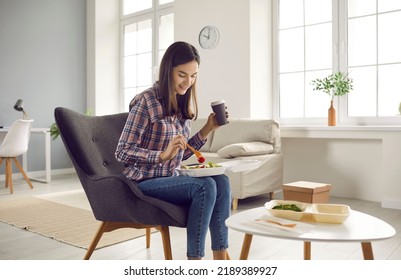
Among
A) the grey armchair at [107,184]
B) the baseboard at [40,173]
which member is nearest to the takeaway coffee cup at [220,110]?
the grey armchair at [107,184]

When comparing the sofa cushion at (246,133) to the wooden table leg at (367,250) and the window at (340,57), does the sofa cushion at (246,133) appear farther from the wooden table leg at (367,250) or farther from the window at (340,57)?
the wooden table leg at (367,250)

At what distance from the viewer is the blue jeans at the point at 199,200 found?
166cm

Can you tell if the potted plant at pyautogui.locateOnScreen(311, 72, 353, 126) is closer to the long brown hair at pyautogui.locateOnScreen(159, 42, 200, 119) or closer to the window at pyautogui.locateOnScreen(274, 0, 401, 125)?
the window at pyautogui.locateOnScreen(274, 0, 401, 125)

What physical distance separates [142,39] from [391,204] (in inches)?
164

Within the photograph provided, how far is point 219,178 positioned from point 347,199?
2582 mm

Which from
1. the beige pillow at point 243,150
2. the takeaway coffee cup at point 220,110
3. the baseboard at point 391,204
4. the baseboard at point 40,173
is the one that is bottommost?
the baseboard at point 391,204

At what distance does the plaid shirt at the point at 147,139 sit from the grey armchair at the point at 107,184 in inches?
3.7

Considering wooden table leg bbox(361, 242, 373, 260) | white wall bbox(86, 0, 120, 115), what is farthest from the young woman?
white wall bbox(86, 0, 120, 115)

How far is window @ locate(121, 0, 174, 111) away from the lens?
5.97 m

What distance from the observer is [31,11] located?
18.6ft

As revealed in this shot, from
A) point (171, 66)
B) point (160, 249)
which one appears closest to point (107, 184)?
point (171, 66)

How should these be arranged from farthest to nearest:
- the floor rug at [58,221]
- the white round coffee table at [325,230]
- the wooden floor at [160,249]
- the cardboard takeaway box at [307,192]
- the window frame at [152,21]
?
the window frame at [152,21]
the cardboard takeaway box at [307,192]
the floor rug at [58,221]
the wooden floor at [160,249]
the white round coffee table at [325,230]

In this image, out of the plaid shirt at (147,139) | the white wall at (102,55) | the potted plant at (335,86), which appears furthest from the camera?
the white wall at (102,55)

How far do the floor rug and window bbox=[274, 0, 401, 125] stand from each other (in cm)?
242
